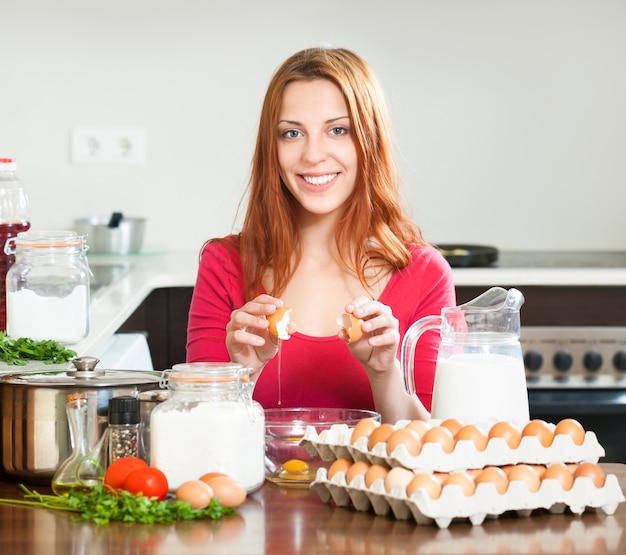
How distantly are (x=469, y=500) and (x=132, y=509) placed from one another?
315 mm

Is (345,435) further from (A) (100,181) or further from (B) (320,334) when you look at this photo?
(A) (100,181)

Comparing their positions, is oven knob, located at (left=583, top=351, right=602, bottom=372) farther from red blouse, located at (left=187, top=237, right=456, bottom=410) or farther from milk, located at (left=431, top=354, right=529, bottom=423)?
milk, located at (left=431, top=354, right=529, bottom=423)

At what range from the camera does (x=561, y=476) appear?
103cm

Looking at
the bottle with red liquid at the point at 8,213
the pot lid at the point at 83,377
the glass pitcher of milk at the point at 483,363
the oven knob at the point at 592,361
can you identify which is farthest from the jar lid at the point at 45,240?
the oven knob at the point at 592,361

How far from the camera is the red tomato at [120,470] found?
106 centimetres

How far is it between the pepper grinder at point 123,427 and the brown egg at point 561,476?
16.7 inches

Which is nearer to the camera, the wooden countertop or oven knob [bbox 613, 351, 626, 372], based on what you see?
the wooden countertop

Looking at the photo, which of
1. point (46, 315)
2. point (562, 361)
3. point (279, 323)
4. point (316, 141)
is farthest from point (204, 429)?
point (562, 361)

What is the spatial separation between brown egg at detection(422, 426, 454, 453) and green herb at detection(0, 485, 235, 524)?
204 mm

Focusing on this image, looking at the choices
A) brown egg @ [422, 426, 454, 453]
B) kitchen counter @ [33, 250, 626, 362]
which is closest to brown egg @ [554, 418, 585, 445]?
brown egg @ [422, 426, 454, 453]

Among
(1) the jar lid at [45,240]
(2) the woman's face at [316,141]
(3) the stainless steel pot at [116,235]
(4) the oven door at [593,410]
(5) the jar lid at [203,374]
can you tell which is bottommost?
(4) the oven door at [593,410]

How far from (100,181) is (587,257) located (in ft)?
4.88

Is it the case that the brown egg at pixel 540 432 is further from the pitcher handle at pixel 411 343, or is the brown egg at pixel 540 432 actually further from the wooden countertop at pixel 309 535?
the pitcher handle at pixel 411 343

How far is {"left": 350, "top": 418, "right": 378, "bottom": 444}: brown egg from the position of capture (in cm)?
108
